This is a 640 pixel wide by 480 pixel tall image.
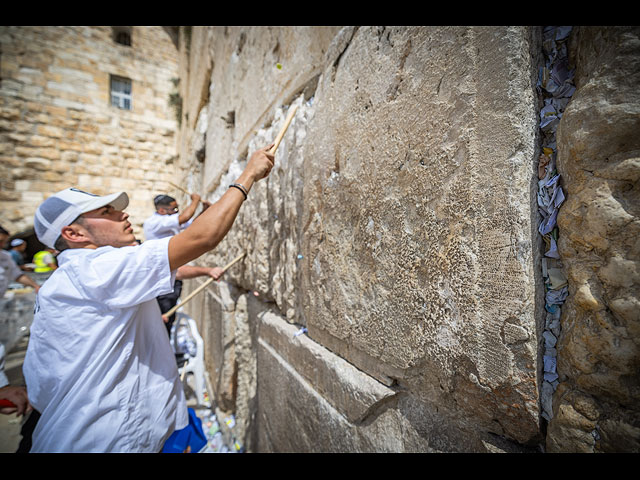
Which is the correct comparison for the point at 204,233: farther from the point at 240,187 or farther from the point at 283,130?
the point at 283,130

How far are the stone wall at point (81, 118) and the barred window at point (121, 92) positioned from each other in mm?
164

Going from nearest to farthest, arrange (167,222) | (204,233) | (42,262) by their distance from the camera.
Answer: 1. (204,233)
2. (167,222)
3. (42,262)

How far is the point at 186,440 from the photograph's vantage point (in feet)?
4.96

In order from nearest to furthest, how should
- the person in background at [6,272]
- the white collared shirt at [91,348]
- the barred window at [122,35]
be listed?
the white collared shirt at [91,348], the person in background at [6,272], the barred window at [122,35]

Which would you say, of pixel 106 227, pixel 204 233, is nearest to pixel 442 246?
pixel 204 233

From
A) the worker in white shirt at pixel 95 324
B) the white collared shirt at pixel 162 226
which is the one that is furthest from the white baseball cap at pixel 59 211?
the white collared shirt at pixel 162 226

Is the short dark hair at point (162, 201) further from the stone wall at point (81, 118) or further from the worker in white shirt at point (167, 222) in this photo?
the stone wall at point (81, 118)

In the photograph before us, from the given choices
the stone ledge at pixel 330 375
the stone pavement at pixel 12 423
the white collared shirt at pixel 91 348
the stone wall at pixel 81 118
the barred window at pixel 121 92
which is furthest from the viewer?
the barred window at pixel 121 92

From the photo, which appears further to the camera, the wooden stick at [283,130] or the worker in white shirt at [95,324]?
the wooden stick at [283,130]

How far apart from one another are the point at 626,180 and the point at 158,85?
10121 mm

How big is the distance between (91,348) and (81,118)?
8483mm

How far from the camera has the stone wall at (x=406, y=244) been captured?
1.89 ft
